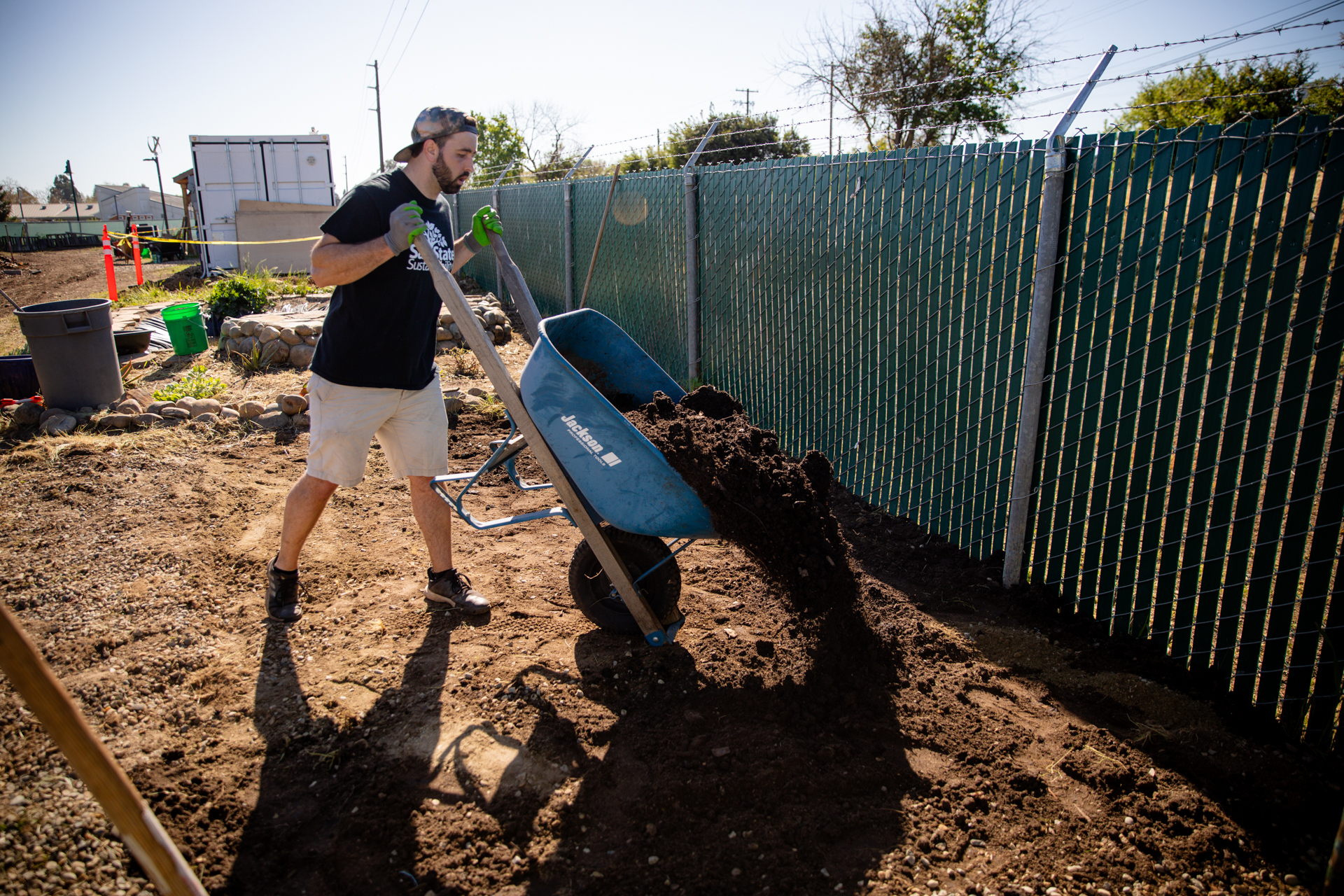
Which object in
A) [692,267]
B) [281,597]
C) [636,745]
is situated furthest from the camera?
[692,267]

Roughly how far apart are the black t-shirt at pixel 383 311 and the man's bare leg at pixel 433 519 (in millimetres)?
454

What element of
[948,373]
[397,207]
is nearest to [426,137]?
[397,207]

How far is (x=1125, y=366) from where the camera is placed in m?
2.80

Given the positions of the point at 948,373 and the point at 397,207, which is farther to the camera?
the point at 948,373

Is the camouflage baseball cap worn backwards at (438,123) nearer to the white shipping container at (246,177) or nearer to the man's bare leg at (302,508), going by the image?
the man's bare leg at (302,508)

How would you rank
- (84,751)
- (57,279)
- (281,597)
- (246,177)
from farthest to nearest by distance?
(57,279)
(246,177)
(281,597)
(84,751)

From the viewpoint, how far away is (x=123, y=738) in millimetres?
2463

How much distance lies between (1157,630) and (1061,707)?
1.80ft

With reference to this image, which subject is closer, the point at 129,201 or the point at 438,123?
the point at 438,123

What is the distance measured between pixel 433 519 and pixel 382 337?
31.7 inches

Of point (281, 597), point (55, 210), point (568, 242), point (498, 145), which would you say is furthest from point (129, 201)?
point (281, 597)

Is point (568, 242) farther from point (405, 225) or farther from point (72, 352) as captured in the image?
point (405, 225)

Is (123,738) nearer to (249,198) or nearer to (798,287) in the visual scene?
(798,287)

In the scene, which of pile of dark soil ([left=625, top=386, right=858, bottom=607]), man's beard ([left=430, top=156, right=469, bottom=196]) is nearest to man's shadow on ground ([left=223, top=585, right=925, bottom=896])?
pile of dark soil ([left=625, top=386, right=858, bottom=607])
